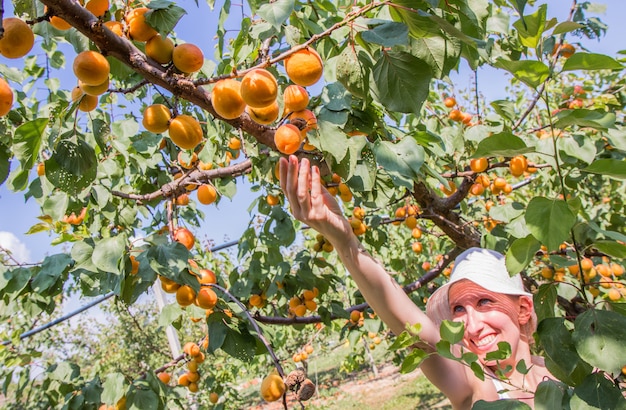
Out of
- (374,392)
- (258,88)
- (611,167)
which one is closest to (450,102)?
(611,167)

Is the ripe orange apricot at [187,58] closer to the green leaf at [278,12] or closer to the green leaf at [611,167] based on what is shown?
the green leaf at [278,12]

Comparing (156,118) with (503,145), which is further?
(156,118)

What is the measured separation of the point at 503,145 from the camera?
104 cm

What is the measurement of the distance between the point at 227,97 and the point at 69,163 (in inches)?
19.3

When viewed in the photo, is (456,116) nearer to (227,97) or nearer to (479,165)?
(479,165)

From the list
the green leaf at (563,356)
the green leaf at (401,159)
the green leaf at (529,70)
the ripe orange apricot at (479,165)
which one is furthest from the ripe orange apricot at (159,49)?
the ripe orange apricot at (479,165)

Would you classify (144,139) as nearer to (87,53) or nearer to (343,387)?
(87,53)

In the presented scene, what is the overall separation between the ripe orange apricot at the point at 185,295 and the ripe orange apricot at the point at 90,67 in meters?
0.87

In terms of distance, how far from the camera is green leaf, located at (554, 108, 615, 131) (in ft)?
3.19

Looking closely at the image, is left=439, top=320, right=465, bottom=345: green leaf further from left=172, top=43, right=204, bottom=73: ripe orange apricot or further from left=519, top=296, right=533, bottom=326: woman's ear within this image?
left=519, top=296, right=533, bottom=326: woman's ear

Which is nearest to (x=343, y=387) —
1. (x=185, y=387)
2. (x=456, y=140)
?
(x=185, y=387)

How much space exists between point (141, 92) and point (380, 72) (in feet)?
8.46

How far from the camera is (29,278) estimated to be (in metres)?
1.99

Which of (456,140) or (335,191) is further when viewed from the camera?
(456,140)
